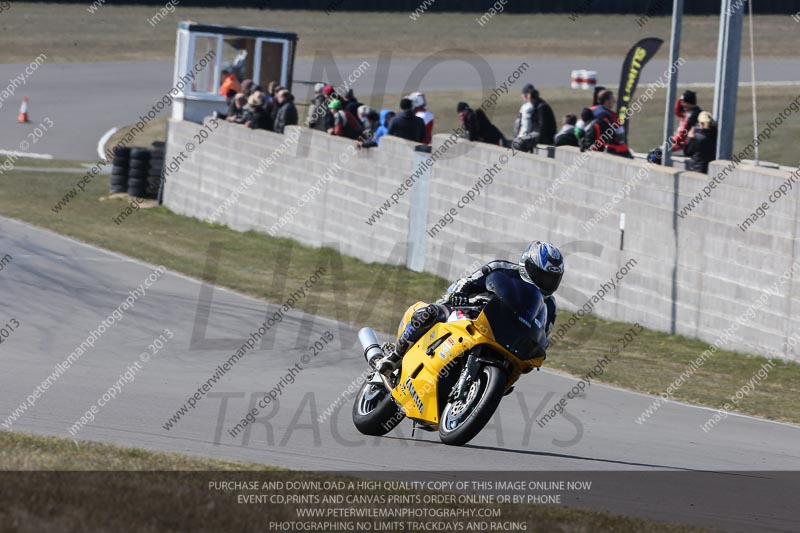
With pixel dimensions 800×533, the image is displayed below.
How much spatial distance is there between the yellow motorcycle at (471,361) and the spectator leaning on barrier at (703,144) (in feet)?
25.8

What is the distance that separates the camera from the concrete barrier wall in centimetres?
1438

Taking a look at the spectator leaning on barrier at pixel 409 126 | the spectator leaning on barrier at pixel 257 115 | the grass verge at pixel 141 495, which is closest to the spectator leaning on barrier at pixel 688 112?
the spectator leaning on barrier at pixel 409 126

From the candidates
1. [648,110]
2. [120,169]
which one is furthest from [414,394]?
[648,110]

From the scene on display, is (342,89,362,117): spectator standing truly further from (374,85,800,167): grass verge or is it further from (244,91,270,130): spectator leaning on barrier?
(374,85,800,167): grass verge

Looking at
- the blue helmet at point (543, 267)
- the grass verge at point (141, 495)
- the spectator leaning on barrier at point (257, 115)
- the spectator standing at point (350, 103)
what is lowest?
the grass verge at point (141, 495)

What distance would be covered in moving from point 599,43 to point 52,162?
79.8ft

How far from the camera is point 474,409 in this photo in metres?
8.62

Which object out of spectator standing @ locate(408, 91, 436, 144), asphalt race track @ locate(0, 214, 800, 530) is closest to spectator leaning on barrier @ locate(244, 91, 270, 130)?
spectator standing @ locate(408, 91, 436, 144)

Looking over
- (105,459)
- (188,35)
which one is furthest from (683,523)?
(188,35)

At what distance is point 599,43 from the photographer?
49531 millimetres

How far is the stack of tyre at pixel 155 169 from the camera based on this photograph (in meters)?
27.0

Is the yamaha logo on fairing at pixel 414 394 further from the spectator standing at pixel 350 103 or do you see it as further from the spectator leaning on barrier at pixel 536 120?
the spectator standing at pixel 350 103

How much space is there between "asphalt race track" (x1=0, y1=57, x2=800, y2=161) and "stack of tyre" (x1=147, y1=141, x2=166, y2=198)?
8.42 m

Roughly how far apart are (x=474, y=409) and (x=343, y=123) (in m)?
13.5
